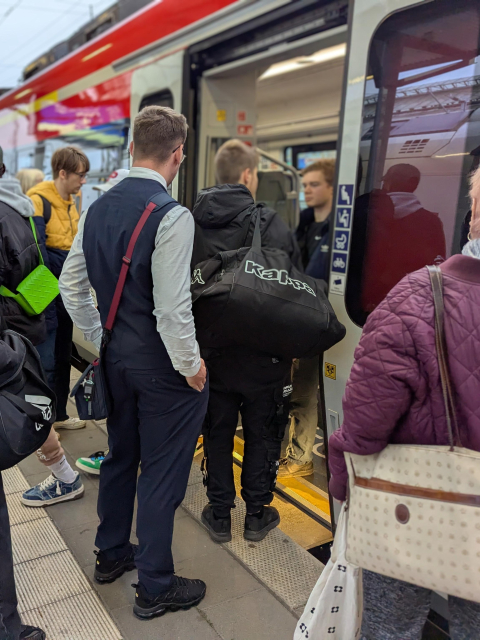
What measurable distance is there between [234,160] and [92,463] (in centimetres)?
195

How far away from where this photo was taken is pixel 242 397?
2.73 meters

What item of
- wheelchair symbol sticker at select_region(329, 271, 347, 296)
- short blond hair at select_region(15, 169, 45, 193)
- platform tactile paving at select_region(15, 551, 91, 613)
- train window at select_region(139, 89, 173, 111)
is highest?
train window at select_region(139, 89, 173, 111)

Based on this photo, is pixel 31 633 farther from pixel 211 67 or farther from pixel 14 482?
pixel 211 67

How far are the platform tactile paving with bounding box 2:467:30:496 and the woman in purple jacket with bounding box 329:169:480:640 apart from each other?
8.18 feet

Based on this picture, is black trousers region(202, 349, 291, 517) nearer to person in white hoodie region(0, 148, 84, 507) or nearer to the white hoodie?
person in white hoodie region(0, 148, 84, 507)

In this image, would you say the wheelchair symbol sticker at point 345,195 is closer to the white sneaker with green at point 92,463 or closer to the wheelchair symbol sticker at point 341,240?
the wheelchair symbol sticker at point 341,240

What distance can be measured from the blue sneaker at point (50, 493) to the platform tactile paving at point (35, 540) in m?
0.15

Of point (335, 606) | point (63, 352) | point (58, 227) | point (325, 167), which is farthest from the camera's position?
point (325, 167)

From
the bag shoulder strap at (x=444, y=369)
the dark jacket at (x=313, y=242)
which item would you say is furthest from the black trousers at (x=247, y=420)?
the dark jacket at (x=313, y=242)

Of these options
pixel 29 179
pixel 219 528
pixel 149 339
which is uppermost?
pixel 29 179

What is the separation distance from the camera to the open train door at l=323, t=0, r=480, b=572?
6.73 ft

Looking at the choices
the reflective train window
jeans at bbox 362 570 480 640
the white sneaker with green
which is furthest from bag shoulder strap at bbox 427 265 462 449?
the white sneaker with green

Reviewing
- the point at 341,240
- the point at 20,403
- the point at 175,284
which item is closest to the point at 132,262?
the point at 175,284

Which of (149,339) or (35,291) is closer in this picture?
(149,339)
